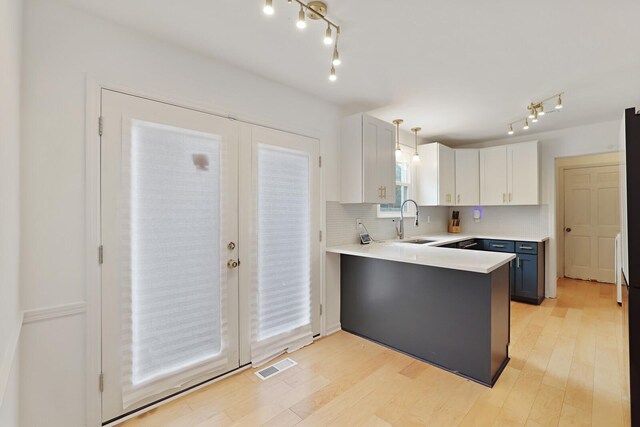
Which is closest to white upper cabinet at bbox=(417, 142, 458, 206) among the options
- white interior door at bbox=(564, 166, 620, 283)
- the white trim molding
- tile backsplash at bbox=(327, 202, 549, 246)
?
tile backsplash at bbox=(327, 202, 549, 246)

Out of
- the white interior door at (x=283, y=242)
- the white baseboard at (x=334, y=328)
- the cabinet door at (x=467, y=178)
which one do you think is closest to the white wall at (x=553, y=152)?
the cabinet door at (x=467, y=178)

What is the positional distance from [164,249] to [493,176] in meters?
4.65

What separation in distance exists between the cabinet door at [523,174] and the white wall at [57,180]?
477 centimetres

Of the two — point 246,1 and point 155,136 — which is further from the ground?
point 246,1

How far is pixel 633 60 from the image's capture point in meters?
2.29

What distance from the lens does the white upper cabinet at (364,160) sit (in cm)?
310

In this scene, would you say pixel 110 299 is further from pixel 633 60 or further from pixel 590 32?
pixel 633 60

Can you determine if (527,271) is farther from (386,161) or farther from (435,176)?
(386,161)

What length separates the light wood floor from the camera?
1.85m

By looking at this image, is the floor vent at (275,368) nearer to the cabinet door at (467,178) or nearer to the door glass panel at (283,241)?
the door glass panel at (283,241)

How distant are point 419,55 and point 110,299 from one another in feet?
8.89

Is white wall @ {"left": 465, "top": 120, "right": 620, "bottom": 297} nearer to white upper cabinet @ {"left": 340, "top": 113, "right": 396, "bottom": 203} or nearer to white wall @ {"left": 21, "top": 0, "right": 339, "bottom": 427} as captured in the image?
white upper cabinet @ {"left": 340, "top": 113, "right": 396, "bottom": 203}

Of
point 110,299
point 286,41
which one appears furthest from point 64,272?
point 286,41

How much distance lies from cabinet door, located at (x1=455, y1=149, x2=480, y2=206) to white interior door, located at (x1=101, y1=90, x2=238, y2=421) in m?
3.77
